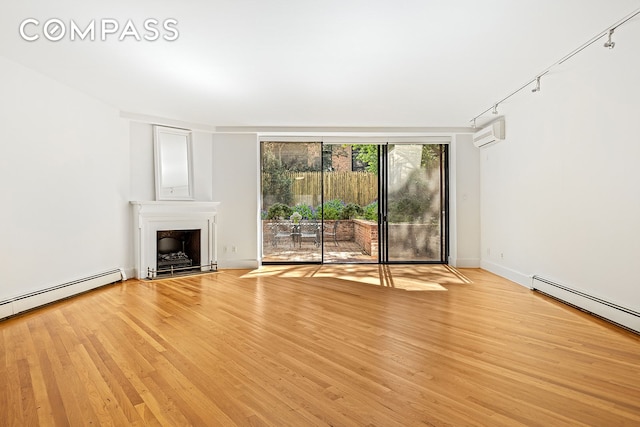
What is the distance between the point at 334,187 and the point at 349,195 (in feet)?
1.10

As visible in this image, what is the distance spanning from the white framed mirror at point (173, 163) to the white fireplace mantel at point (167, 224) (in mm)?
257

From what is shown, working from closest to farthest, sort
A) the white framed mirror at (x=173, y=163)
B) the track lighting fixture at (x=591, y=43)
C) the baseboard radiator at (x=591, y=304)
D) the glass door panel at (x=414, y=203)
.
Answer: the track lighting fixture at (x=591, y=43) < the baseboard radiator at (x=591, y=304) < the white framed mirror at (x=173, y=163) < the glass door panel at (x=414, y=203)

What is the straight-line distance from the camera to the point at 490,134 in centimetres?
563

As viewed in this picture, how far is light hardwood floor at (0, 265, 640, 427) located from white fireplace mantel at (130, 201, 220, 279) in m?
1.27

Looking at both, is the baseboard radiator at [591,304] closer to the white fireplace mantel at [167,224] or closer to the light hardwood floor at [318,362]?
the light hardwood floor at [318,362]

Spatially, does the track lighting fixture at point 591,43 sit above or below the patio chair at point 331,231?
above

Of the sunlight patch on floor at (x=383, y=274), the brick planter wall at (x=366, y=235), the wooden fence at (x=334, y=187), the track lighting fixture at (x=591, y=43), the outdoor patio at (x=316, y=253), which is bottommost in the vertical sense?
the sunlight patch on floor at (x=383, y=274)

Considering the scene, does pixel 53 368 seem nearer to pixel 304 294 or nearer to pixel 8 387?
pixel 8 387

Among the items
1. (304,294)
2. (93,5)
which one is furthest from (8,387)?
(304,294)

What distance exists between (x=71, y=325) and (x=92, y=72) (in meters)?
2.65

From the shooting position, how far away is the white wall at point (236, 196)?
653 cm

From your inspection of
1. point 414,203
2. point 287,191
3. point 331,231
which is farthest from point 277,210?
point 414,203

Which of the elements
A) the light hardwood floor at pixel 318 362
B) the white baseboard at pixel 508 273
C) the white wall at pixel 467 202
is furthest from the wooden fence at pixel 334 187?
the light hardwood floor at pixel 318 362

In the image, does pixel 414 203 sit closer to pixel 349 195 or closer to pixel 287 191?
pixel 349 195
